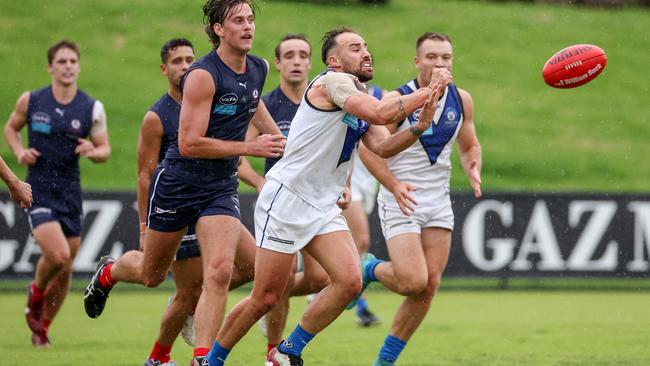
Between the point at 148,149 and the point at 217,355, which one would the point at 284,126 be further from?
the point at 217,355

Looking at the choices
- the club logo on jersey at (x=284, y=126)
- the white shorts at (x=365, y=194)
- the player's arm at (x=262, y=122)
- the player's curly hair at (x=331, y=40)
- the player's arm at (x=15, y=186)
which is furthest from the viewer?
the white shorts at (x=365, y=194)

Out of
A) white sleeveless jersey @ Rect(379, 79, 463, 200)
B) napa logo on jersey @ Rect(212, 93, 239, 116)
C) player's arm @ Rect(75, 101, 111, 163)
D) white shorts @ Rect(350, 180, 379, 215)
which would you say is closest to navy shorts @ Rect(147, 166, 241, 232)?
napa logo on jersey @ Rect(212, 93, 239, 116)

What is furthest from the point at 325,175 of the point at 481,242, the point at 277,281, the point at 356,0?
the point at 356,0

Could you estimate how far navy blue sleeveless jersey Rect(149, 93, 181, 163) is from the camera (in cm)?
844

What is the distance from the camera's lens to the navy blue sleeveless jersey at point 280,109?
9336 mm

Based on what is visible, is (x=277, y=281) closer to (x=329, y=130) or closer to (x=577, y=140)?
(x=329, y=130)

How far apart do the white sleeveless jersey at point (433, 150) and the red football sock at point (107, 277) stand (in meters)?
2.32

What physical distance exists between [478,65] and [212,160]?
A: 71.4 feet

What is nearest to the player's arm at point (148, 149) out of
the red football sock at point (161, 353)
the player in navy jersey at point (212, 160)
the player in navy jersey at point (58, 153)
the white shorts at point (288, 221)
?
the player in navy jersey at point (212, 160)

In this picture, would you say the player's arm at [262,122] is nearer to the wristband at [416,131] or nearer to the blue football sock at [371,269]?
the wristband at [416,131]

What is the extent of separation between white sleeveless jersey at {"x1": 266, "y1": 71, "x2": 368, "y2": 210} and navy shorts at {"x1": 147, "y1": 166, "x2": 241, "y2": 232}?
58 cm

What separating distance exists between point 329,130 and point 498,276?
27.7ft

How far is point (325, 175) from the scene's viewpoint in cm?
735

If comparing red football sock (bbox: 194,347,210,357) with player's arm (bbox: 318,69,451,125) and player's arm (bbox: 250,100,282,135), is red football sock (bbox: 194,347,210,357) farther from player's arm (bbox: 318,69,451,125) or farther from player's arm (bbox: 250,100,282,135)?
player's arm (bbox: 318,69,451,125)
